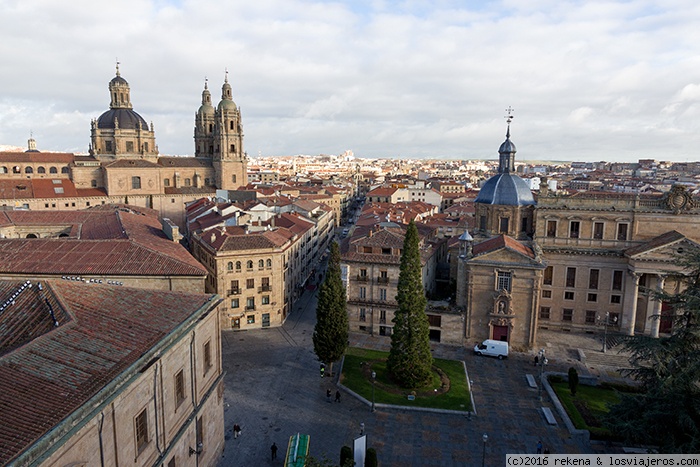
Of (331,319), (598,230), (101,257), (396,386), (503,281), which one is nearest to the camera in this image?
(101,257)

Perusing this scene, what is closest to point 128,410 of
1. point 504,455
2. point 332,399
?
point 332,399

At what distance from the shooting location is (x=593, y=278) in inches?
1913

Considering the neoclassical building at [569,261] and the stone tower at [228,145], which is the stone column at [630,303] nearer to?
the neoclassical building at [569,261]

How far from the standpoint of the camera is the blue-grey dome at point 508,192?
168 ft

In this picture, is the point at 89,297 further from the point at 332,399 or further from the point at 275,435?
the point at 332,399

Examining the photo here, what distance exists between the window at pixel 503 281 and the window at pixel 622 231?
13.4m

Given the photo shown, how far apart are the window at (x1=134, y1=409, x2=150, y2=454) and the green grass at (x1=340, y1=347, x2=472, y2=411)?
1937 cm

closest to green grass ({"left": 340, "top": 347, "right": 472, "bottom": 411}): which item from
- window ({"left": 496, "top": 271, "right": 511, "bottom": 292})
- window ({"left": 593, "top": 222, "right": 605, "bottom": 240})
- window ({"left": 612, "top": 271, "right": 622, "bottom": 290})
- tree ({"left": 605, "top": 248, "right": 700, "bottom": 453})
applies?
window ({"left": 496, "top": 271, "right": 511, "bottom": 292})

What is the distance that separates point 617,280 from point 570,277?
4.43 metres

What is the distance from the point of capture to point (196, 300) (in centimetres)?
2500

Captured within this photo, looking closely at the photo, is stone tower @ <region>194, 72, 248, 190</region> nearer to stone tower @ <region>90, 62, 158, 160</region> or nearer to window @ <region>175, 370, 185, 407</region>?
stone tower @ <region>90, 62, 158, 160</region>

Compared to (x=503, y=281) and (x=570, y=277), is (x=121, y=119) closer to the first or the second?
(x=503, y=281)

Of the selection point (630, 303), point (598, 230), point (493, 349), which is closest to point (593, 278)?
point (630, 303)

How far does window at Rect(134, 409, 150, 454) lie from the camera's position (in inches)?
734
